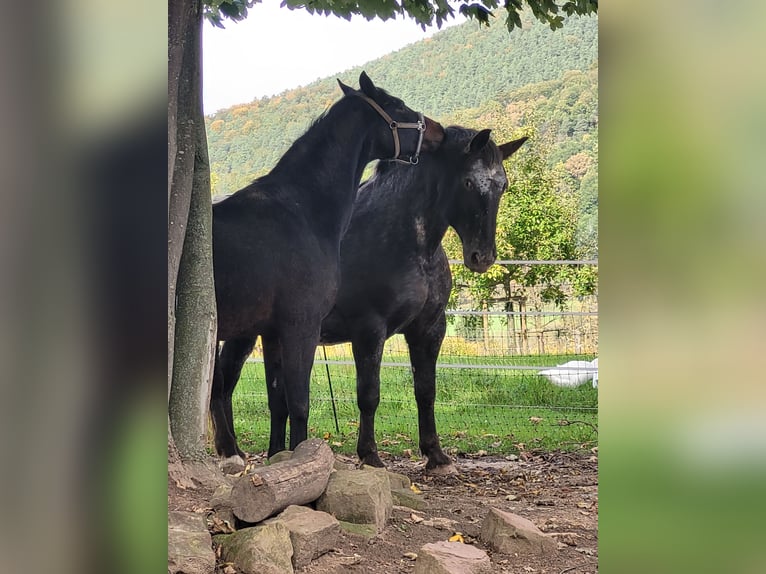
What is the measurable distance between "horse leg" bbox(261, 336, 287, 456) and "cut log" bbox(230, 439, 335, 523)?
1.15 metres

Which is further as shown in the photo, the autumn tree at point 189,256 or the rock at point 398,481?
the rock at point 398,481

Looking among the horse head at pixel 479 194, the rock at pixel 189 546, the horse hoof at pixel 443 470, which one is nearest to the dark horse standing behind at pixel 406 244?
the horse head at pixel 479 194

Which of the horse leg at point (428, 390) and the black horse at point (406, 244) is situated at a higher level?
the black horse at point (406, 244)

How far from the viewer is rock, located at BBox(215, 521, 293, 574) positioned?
2.76 m

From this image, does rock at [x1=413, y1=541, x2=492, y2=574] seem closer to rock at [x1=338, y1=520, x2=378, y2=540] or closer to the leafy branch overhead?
rock at [x1=338, y1=520, x2=378, y2=540]

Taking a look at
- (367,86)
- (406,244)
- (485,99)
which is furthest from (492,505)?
(485,99)

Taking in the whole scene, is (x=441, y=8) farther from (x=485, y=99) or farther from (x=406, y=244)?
(x=485, y=99)

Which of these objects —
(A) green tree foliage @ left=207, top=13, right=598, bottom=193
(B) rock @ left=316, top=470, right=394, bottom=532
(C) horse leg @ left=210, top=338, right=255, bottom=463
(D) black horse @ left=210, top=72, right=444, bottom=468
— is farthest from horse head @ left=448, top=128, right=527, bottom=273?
(A) green tree foliage @ left=207, top=13, right=598, bottom=193

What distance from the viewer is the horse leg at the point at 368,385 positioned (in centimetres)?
480

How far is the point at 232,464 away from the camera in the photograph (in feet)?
14.7

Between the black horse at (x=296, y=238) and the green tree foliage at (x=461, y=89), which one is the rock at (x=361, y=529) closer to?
the black horse at (x=296, y=238)

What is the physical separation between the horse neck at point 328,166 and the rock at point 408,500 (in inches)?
54.1
